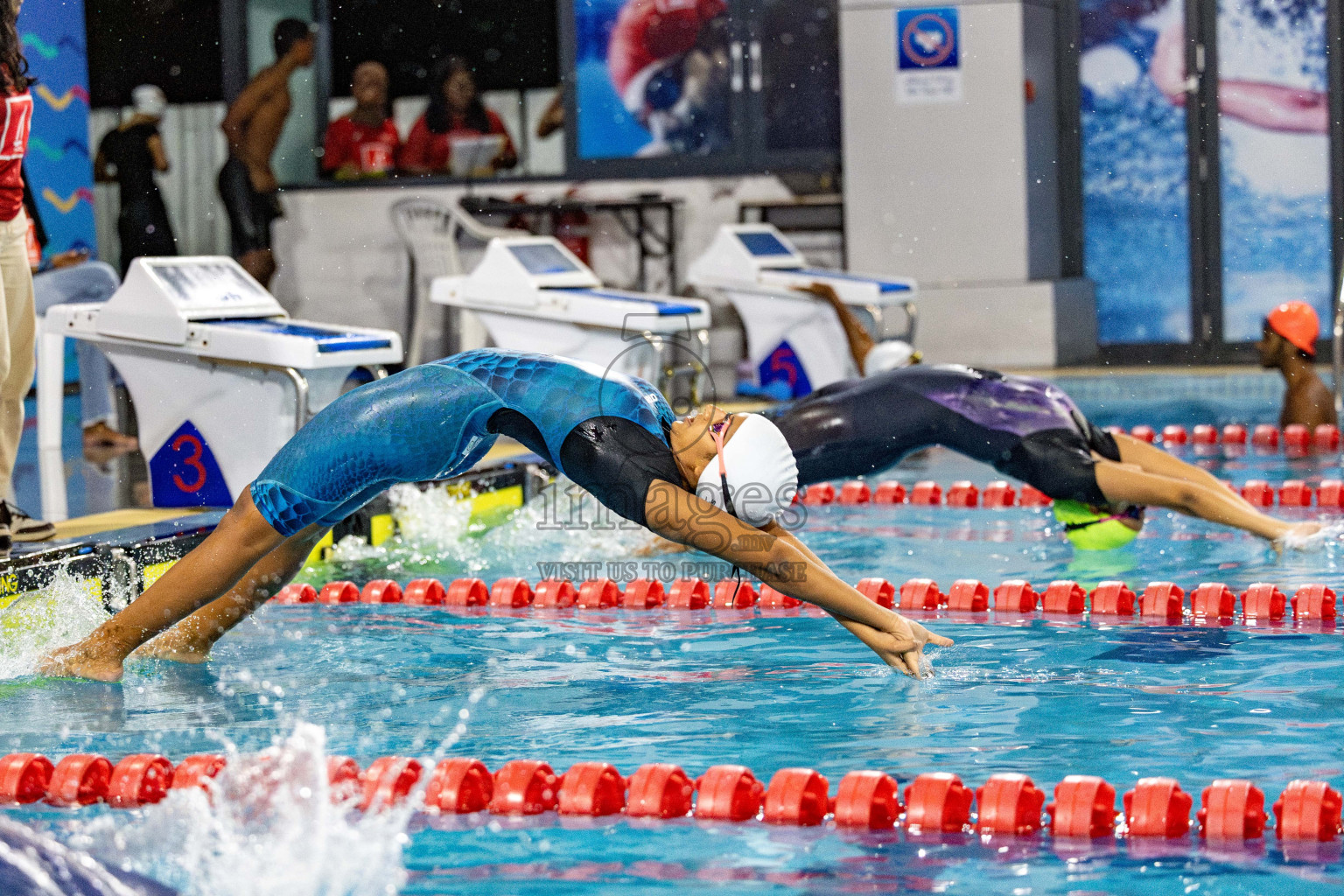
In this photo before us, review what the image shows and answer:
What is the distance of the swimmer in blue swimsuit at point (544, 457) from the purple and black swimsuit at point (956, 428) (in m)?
1.21

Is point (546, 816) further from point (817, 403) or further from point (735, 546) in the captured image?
point (817, 403)

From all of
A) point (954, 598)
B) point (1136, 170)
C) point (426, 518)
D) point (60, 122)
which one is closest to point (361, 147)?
point (60, 122)

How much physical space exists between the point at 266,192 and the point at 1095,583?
838 centimetres

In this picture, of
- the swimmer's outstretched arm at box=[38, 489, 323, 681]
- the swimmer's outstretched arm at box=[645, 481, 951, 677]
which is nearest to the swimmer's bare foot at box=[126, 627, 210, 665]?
the swimmer's outstretched arm at box=[38, 489, 323, 681]

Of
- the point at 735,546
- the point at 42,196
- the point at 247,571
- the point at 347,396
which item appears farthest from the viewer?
the point at 42,196

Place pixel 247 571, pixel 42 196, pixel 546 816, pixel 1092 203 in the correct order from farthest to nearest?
1. pixel 1092 203
2. pixel 42 196
3. pixel 247 571
4. pixel 546 816

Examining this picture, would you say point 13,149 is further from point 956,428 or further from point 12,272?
point 956,428

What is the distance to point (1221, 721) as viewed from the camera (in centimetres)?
353

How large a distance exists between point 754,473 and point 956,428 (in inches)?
70.9

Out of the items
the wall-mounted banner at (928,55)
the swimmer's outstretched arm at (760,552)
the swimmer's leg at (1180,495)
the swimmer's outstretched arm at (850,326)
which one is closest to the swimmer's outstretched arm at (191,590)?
the swimmer's outstretched arm at (760,552)

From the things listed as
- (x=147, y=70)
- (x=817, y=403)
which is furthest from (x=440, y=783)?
(x=147, y=70)

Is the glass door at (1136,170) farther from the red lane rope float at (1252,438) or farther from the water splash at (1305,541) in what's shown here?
the water splash at (1305,541)

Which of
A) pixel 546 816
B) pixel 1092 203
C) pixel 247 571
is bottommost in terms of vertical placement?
pixel 546 816

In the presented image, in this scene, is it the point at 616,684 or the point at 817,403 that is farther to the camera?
the point at 817,403
